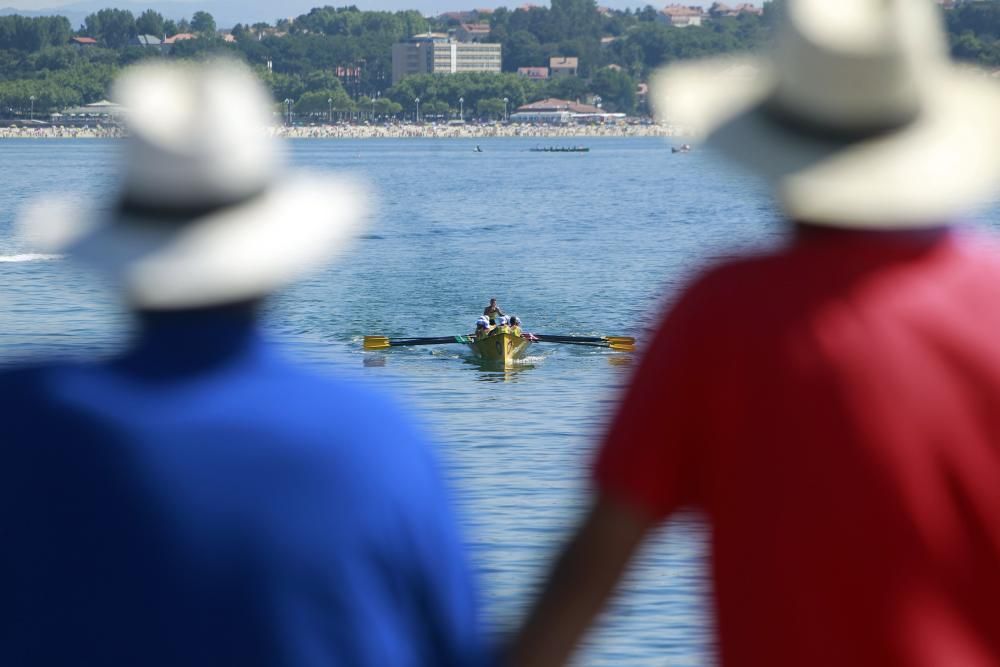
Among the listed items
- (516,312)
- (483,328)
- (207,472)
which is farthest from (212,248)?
(516,312)

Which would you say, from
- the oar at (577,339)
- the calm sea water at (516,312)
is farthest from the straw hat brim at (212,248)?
the oar at (577,339)

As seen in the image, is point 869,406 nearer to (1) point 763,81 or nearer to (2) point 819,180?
(2) point 819,180

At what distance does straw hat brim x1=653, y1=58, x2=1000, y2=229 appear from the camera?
2.94 m

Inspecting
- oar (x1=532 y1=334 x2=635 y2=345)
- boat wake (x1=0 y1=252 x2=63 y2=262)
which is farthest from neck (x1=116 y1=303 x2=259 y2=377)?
boat wake (x1=0 y1=252 x2=63 y2=262)

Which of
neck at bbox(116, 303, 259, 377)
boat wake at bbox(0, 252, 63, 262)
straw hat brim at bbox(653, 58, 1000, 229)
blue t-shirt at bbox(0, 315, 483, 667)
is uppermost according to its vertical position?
straw hat brim at bbox(653, 58, 1000, 229)

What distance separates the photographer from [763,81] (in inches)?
122

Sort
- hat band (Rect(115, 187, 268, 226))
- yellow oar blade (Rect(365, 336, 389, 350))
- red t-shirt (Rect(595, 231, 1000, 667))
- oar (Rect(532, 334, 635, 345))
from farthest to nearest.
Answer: yellow oar blade (Rect(365, 336, 389, 350)), oar (Rect(532, 334, 635, 345)), hat band (Rect(115, 187, 268, 226)), red t-shirt (Rect(595, 231, 1000, 667))

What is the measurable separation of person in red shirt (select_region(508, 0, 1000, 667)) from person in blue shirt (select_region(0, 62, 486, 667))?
307 millimetres

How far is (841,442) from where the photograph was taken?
111 inches

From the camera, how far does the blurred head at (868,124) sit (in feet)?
9.66

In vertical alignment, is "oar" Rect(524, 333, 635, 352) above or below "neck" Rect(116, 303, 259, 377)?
below

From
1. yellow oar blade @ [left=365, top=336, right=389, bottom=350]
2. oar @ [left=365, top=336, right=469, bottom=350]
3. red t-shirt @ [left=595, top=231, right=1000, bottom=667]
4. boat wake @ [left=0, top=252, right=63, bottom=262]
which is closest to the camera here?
red t-shirt @ [left=595, top=231, right=1000, bottom=667]

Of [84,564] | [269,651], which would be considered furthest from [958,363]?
[84,564]

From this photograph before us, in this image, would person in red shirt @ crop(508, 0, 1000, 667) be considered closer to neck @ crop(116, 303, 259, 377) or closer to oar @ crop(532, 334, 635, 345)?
neck @ crop(116, 303, 259, 377)
